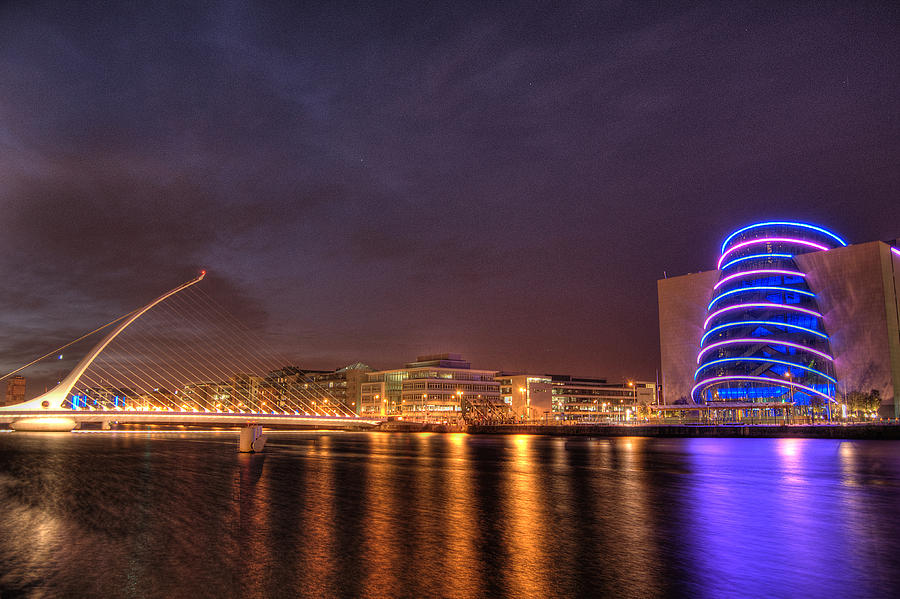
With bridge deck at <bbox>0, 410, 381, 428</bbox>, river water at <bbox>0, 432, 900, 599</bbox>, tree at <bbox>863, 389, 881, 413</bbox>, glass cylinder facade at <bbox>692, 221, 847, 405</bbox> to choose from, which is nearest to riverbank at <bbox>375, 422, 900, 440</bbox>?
glass cylinder facade at <bbox>692, 221, 847, 405</bbox>

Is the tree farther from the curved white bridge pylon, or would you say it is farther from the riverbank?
the curved white bridge pylon

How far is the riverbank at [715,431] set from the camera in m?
61.3

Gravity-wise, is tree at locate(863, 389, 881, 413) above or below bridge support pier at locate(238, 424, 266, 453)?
above

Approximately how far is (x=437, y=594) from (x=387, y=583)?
78 cm

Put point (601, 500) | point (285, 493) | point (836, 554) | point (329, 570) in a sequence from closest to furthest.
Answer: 1. point (329, 570)
2. point (836, 554)
3. point (601, 500)
4. point (285, 493)

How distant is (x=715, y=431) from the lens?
73750 mm

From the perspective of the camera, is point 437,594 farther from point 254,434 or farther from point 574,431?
point 574,431

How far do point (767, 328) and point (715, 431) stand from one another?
2549cm

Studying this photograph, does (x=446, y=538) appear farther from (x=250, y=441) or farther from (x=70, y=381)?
(x=70, y=381)

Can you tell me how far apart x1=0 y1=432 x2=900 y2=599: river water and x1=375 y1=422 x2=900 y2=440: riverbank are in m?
47.7

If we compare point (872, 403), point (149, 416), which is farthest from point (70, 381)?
point (872, 403)

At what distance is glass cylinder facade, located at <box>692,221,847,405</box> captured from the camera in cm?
8775

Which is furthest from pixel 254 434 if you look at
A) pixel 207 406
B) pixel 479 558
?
pixel 207 406

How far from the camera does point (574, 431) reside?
8538 centimetres
